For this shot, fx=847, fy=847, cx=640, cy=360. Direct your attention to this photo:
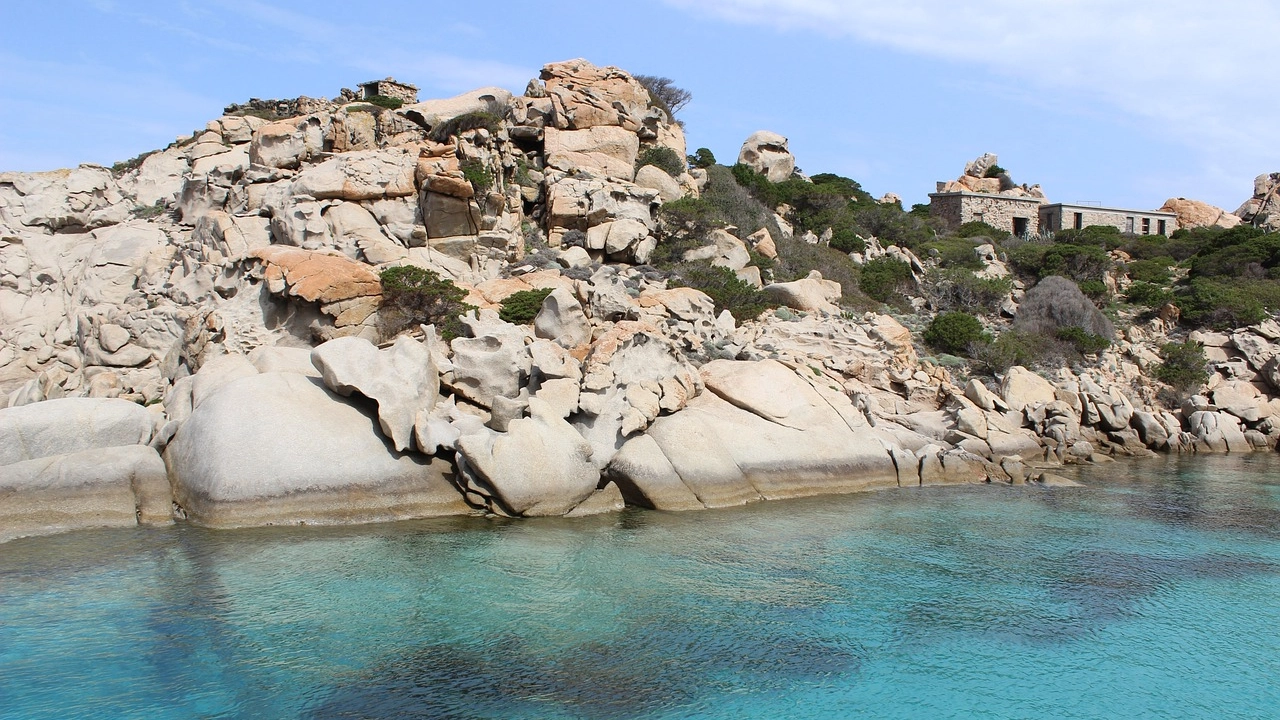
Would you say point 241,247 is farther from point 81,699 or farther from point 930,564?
point 930,564

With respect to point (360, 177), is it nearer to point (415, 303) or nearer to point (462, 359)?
point (415, 303)

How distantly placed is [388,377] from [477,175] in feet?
36.0

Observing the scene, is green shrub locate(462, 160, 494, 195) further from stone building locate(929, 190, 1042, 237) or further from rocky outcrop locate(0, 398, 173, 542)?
stone building locate(929, 190, 1042, 237)

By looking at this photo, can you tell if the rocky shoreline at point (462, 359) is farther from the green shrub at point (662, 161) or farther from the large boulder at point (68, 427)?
the green shrub at point (662, 161)

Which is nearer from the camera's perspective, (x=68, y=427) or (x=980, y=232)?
(x=68, y=427)

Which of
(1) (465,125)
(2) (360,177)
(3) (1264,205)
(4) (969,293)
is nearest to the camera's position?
(2) (360,177)

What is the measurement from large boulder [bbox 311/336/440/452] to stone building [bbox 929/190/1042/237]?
44.7 metres

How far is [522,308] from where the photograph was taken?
70.6 feet

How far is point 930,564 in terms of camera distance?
1323 cm

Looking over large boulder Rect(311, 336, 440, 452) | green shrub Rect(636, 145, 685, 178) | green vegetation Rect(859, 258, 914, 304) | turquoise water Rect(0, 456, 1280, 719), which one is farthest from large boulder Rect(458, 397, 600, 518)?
green vegetation Rect(859, 258, 914, 304)

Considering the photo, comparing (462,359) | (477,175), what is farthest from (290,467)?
(477,175)

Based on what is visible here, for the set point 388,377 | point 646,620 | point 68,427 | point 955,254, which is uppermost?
point 955,254

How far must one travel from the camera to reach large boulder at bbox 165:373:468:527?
13.8 m

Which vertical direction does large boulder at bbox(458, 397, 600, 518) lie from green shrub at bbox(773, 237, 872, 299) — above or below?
below
